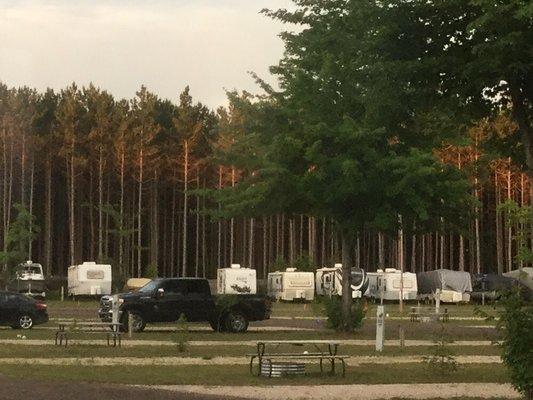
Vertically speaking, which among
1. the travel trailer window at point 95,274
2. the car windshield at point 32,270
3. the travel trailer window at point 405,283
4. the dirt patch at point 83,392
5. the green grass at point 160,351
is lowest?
the dirt patch at point 83,392

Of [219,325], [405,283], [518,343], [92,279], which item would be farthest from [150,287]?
[405,283]

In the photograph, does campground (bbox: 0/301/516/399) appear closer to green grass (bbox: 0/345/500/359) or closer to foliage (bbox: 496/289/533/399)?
green grass (bbox: 0/345/500/359)

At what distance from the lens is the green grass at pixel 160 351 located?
2647 centimetres

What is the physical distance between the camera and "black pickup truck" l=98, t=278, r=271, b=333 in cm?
3769

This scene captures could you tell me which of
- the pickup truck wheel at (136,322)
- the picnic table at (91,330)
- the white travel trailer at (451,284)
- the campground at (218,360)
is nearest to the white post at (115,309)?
the pickup truck wheel at (136,322)

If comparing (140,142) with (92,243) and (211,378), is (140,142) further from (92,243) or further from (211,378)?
(211,378)

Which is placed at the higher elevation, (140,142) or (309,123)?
(140,142)

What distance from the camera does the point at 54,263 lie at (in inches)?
4094

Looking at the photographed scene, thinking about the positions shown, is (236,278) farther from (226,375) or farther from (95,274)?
(226,375)

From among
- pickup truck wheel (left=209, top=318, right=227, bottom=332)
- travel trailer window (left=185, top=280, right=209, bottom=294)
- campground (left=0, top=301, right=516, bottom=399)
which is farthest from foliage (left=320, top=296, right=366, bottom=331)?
travel trailer window (left=185, top=280, right=209, bottom=294)

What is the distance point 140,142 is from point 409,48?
3056 inches

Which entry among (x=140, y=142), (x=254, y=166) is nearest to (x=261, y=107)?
(x=254, y=166)

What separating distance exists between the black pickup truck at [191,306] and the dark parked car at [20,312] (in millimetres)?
2297

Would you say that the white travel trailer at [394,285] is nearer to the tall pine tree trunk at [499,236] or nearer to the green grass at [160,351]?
the tall pine tree trunk at [499,236]
